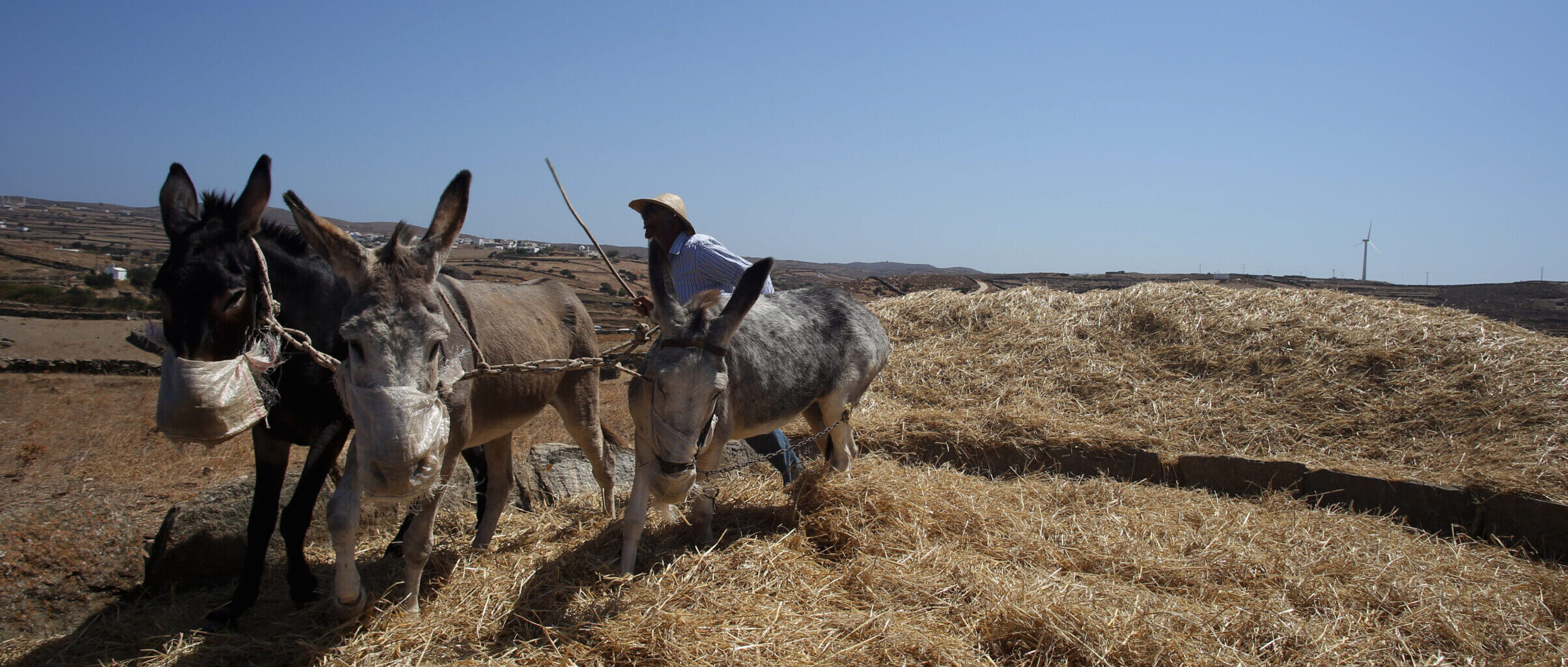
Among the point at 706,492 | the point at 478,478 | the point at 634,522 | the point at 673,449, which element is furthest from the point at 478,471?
the point at 673,449

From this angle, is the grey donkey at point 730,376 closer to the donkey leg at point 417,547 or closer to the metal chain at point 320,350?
the metal chain at point 320,350

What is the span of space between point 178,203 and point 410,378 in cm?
165

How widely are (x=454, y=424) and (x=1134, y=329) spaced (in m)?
7.51

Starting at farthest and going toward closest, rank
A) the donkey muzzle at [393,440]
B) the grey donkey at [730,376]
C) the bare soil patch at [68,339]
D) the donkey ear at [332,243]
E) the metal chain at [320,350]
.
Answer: the bare soil patch at [68,339] → the grey donkey at [730,376] → the metal chain at [320,350] → the donkey ear at [332,243] → the donkey muzzle at [393,440]

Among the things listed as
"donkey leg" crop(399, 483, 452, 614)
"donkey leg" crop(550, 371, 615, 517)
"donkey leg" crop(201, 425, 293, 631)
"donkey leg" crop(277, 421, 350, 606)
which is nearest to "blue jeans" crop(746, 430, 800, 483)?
"donkey leg" crop(550, 371, 615, 517)

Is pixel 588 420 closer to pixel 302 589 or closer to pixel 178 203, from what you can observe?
pixel 302 589

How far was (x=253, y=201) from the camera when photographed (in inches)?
133

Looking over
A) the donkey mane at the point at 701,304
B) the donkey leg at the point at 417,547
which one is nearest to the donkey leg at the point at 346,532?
the donkey leg at the point at 417,547

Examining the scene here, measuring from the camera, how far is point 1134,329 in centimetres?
866

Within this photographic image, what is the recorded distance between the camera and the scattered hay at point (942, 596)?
332 centimetres

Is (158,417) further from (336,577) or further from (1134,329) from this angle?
(1134,329)

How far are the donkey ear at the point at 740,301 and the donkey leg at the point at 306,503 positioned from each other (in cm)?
176

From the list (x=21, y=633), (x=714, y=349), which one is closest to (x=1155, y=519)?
(x=714, y=349)

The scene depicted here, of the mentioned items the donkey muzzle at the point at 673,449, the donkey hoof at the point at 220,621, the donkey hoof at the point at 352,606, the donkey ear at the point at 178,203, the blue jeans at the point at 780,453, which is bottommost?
the donkey hoof at the point at 220,621
